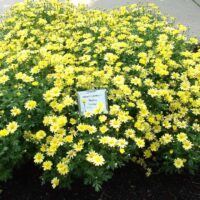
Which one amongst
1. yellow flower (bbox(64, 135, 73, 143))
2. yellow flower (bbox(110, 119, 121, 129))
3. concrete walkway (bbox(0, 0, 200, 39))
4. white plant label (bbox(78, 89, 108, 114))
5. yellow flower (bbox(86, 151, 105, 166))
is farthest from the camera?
concrete walkway (bbox(0, 0, 200, 39))

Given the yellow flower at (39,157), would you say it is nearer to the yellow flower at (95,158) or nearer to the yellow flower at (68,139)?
the yellow flower at (68,139)

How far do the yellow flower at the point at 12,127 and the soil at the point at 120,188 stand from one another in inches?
25.0

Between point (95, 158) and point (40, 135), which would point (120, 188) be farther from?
point (40, 135)

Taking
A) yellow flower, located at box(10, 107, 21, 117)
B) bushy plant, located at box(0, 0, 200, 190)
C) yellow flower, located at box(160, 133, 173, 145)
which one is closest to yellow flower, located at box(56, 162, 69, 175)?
bushy plant, located at box(0, 0, 200, 190)

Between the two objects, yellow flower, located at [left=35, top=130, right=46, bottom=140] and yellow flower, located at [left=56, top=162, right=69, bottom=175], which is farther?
yellow flower, located at [left=35, top=130, right=46, bottom=140]

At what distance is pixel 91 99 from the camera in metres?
3.36

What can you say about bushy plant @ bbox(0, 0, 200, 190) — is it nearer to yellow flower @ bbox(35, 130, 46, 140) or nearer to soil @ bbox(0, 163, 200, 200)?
yellow flower @ bbox(35, 130, 46, 140)

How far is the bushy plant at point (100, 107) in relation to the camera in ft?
10.3

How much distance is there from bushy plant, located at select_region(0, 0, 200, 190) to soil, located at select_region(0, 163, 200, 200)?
4.7 inches

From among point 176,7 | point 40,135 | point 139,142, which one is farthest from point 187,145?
point 176,7

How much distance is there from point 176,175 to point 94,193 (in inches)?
30.9

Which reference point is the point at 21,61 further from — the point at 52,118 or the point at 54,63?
the point at 52,118

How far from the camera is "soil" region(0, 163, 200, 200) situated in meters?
3.42

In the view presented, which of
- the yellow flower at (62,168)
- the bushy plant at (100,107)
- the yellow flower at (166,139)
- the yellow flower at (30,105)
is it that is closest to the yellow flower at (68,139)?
the bushy plant at (100,107)
